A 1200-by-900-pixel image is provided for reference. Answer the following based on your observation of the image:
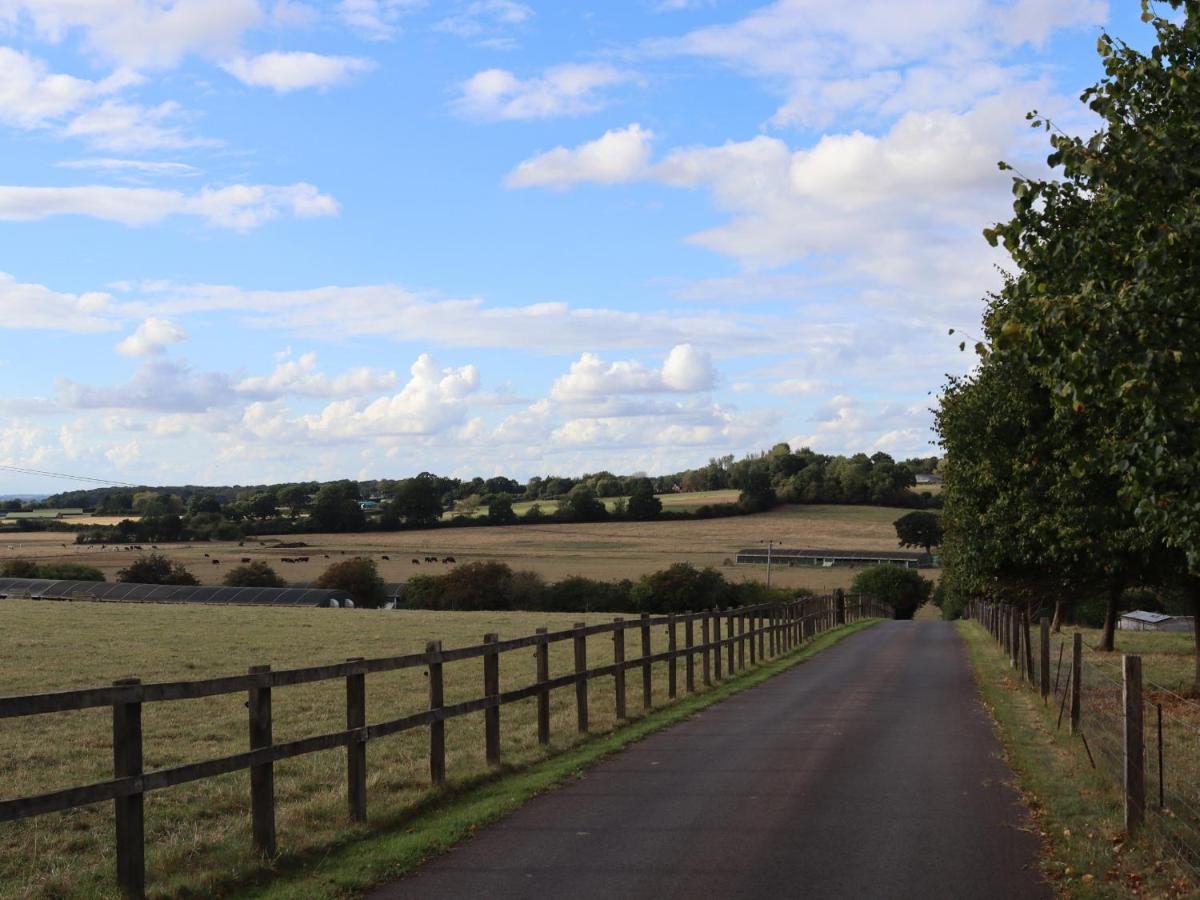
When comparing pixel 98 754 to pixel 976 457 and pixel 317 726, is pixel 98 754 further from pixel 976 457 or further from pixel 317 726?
pixel 976 457

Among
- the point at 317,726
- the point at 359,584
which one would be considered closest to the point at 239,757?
the point at 317,726

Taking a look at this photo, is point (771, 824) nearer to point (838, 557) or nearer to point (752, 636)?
point (752, 636)

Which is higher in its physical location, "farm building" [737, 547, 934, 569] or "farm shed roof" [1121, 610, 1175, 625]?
"farm building" [737, 547, 934, 569]

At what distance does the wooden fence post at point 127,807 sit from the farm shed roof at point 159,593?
74102 mm

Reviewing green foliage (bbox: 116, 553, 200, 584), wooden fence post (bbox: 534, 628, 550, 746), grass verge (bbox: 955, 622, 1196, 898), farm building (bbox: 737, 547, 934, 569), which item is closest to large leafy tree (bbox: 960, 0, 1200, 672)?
grass verge (bbox: 955, 622, 1196, 898)

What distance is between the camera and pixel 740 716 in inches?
706

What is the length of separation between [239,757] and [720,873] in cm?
331

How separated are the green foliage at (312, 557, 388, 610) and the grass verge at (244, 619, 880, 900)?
7702cm

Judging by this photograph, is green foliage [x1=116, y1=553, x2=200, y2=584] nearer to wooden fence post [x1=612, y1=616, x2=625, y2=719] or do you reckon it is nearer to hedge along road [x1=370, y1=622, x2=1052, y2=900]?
wooden fence post [x1=612, y1=616, x2=625, y2=719]

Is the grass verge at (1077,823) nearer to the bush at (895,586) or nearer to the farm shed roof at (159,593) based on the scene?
the farm shed roof at (159,593)

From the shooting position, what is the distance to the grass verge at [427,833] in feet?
26.2

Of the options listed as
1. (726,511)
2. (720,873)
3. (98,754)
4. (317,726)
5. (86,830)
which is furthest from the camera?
(726,511)

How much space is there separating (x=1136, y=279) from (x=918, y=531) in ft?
367

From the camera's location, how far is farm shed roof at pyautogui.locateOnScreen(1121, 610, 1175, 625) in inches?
3514
